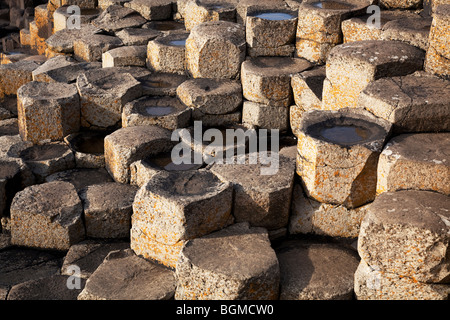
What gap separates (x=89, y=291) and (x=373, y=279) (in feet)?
6.52

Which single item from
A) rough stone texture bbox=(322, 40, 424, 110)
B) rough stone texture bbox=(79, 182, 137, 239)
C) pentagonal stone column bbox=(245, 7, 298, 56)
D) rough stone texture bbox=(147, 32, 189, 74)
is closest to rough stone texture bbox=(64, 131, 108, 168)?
rough stone texture bbox=(79, 182, 137, 239)

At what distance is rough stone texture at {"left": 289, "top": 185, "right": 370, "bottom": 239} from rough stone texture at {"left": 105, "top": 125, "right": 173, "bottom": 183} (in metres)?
1.48

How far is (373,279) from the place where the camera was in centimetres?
402

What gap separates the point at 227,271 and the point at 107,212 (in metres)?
1.59

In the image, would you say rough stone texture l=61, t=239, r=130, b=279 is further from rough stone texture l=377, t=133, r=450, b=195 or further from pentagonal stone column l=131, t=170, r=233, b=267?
rough stone texture l=377, t=133, r=450, b=195

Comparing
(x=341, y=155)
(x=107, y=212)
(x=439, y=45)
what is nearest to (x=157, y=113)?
(x=107, y=212)

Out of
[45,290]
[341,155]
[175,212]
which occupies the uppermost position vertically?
[341,155]

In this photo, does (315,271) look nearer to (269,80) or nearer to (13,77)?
(269,80)

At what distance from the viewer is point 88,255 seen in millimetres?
5000

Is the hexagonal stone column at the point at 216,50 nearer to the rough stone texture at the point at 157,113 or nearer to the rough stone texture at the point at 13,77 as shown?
the rough stone texture at the point at 157,113

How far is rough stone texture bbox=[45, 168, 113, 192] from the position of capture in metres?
5.76

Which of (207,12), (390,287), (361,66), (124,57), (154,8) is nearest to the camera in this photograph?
(390,287)

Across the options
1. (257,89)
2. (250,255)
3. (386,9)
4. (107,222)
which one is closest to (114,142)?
(107,222)

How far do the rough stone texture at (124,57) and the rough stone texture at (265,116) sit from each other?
1.55 m
